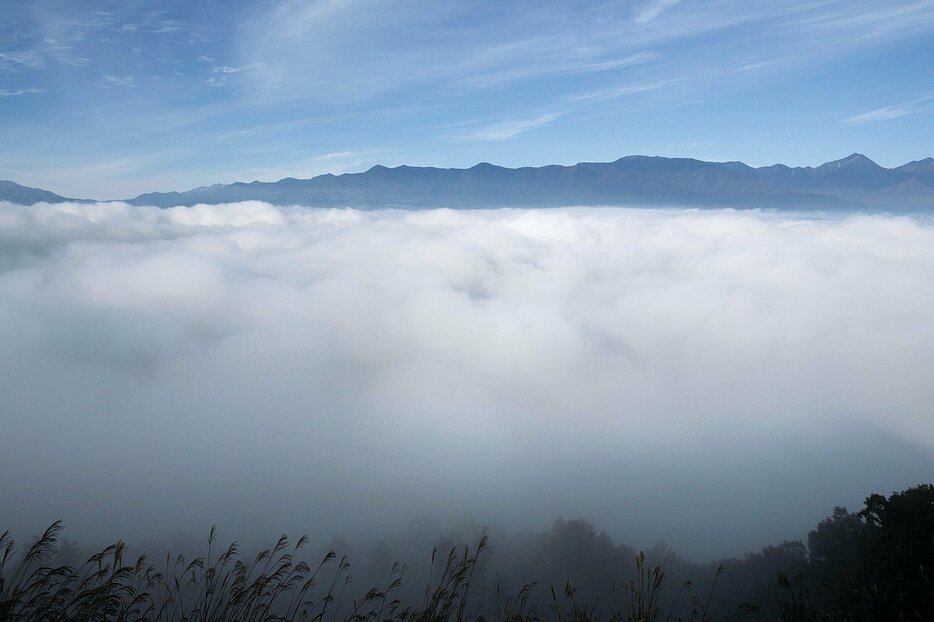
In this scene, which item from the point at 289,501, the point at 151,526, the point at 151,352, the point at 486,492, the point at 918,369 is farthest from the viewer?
the point at 151,352

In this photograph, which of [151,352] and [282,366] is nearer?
[282,366]

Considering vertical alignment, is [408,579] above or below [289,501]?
above

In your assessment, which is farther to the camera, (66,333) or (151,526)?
(66,333)

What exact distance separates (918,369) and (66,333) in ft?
843

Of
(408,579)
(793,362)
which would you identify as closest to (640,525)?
(408,579)

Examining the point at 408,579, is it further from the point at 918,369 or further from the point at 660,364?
the point at 918,369

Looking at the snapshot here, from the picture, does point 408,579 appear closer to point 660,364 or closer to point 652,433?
point 652,433

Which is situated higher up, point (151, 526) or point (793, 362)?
point (151, 526)

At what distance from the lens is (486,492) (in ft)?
304

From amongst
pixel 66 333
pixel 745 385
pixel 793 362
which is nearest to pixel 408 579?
pixel 745 385

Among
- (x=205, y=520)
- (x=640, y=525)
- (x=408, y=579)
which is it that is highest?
(x=408, y=579)

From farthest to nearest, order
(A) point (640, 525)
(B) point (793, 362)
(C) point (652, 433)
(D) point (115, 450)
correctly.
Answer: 1. (B) point (793, 362)
2. (C) point (652, 433)
3. (D) point (115, 450)
4. (A) point (640, 525)

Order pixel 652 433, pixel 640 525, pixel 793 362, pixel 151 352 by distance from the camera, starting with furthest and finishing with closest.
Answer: pixel 151 352
pixel 793 362
pixel 652 433
pixel 640 525

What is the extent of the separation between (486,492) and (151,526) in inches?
1887
